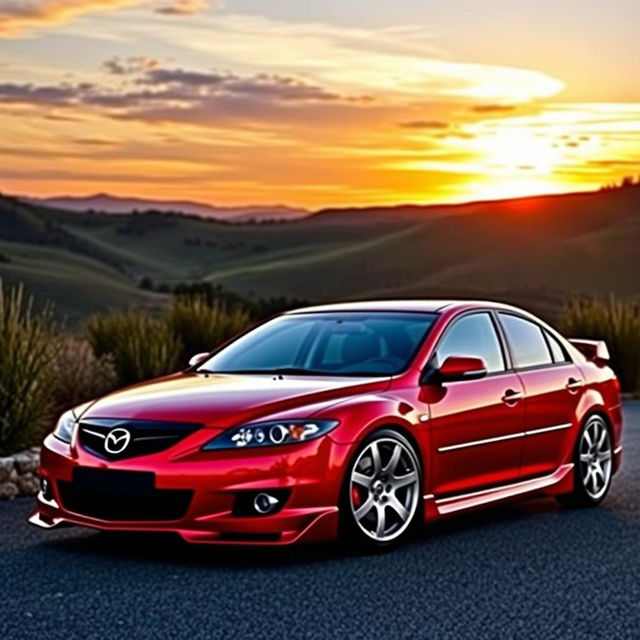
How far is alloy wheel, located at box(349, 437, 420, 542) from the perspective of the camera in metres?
9.79

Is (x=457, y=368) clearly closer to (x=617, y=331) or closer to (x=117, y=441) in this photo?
(x=117, y=441)

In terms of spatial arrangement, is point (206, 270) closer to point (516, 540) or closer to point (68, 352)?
point (68, 352)

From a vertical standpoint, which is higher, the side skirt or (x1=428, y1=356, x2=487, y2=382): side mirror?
(x1=428, y1=356, x2=487, y2=382): side mirror

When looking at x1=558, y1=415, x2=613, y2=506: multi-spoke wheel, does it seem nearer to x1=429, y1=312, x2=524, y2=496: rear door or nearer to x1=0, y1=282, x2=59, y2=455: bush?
x1=429, y1=312, x2=524, y2=496: rear door

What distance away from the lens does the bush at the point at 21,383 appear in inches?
545

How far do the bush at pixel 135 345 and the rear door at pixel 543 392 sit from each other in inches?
330

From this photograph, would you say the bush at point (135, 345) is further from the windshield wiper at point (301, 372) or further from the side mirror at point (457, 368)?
the side mirror at point (457, 368)

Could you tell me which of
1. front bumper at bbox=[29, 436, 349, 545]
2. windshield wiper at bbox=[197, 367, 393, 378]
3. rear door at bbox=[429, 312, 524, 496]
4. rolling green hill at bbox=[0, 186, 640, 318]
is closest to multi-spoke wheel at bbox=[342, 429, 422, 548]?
front bumper at bbox=[29, 436, 349, 545]

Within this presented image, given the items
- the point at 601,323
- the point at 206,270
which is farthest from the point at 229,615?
the point at 206,270

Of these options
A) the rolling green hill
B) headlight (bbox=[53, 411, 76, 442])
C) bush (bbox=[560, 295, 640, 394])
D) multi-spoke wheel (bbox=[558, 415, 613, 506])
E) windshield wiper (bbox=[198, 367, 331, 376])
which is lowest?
the rolling green hill

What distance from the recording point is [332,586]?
29.4 feet

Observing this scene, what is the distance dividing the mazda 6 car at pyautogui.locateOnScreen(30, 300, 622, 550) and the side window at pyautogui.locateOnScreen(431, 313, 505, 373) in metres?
0.01

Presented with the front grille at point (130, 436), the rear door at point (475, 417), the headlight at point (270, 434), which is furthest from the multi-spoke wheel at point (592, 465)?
the front grille at point (130, 436)

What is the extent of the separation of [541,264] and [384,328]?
290ft
